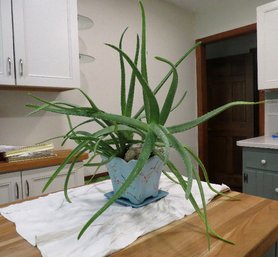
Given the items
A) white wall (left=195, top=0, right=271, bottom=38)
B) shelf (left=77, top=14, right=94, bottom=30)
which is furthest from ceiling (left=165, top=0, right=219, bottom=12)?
shelf (left=77, top=14, right=94, bottom=30)

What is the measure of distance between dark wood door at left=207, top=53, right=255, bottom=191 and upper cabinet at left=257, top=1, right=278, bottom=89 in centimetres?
120

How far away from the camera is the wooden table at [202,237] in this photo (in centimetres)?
48

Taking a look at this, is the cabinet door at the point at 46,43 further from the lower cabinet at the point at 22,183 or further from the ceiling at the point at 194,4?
the ceiling at the point at 194,4

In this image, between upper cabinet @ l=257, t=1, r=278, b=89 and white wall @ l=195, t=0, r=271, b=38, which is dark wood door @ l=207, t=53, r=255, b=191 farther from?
upper cabinet @ l=257, t=1, r=278, b=89

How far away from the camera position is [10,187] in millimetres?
1479

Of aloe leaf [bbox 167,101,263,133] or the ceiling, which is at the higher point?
the ceiling

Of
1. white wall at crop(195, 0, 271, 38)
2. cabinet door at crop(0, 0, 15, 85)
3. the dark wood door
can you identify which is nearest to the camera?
cabinet door at crop(0, 0, 15, 85)

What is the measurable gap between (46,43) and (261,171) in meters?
1.93

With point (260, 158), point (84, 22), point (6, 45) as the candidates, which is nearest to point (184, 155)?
point (6, 45)

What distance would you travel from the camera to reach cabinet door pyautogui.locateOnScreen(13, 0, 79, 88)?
1.65 meters

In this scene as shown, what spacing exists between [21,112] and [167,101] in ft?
5.41

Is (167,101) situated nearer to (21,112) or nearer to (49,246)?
(49,246)

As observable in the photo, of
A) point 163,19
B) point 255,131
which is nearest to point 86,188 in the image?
point 163,19

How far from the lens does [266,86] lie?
7.55 feet
